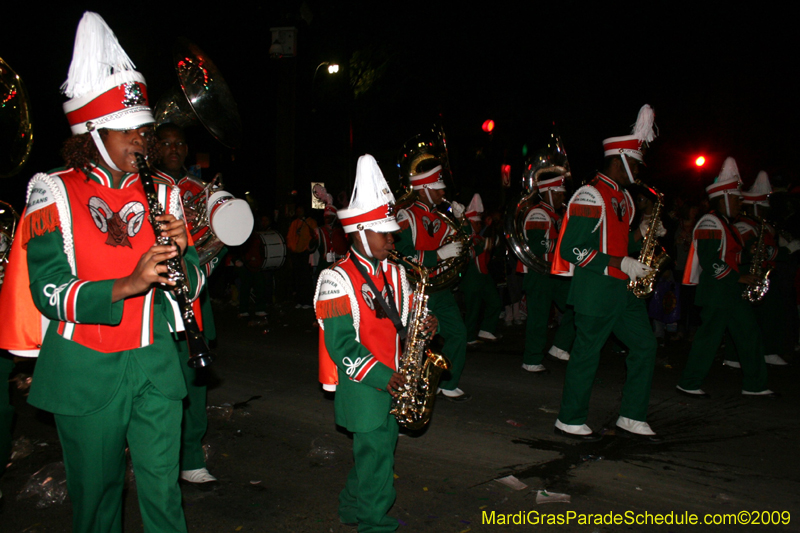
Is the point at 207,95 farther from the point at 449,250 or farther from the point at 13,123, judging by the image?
the point at 449,250

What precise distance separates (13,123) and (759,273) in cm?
766

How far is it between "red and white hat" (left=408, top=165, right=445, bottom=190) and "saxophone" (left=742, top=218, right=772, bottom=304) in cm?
347

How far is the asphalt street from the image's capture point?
3.80 meters

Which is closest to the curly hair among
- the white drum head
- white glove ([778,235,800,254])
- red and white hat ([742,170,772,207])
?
the white drum head

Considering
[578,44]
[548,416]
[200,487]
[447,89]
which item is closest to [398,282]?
[200,487]

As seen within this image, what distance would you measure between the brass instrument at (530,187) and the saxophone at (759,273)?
2.56 m

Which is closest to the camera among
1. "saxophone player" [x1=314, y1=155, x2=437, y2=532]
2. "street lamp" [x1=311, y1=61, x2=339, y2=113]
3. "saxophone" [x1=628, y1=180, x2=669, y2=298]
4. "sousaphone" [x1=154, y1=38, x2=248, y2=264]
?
"saxophone player" [x1=314, y1=155, x2=437, y2=532]

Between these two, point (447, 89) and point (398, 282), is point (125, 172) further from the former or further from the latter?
point (447, 89)

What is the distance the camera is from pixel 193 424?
4090 mm

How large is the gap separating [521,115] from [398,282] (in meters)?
14.8

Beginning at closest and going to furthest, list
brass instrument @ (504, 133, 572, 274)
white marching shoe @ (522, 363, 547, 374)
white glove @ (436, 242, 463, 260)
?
white glove @ (436, 242, 463, 260), white marching shoe @ (522, 363, 547, 374), brass instrument @ (504, 133, 572, 274)

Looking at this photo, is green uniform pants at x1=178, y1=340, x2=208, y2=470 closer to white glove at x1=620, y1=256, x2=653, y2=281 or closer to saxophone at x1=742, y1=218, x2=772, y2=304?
white glove at x1=620, y1=256, x2=653, y2=281

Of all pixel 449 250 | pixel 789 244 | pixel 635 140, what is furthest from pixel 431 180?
pixel 789 244

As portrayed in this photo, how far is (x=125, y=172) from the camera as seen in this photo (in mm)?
2633
